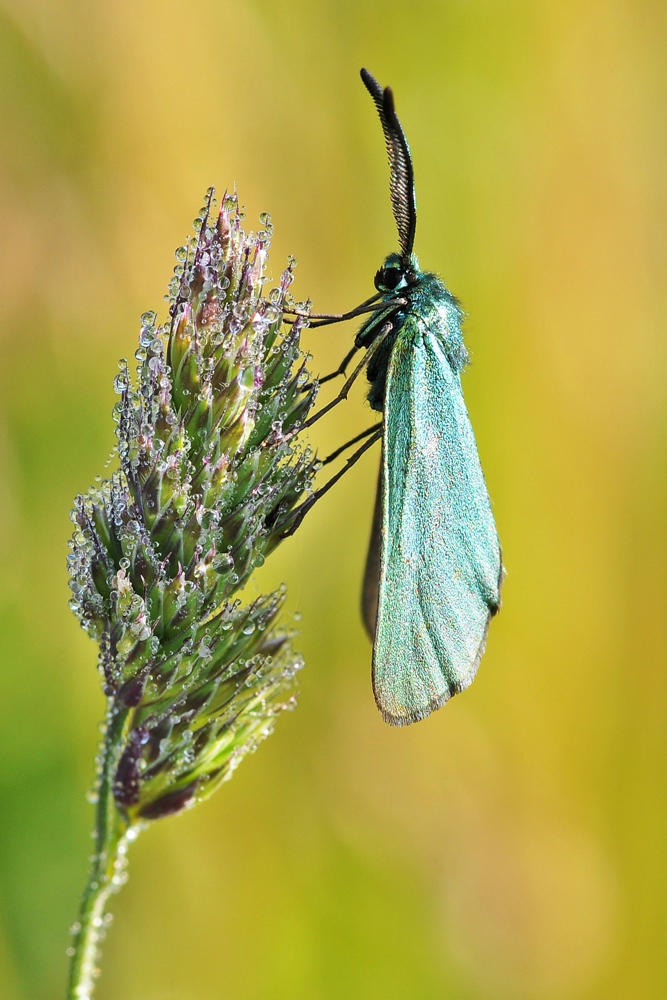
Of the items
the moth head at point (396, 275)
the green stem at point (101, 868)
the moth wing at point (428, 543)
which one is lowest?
the green stem at point (101, 868)

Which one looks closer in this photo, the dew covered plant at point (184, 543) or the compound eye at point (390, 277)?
the dew covered plant at point (184, 543)

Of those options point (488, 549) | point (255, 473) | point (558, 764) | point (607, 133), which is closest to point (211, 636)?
point (255, 473)

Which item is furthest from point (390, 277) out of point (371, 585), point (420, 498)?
point (371, 585)

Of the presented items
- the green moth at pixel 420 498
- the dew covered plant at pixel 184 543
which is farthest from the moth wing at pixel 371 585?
the dew covered plant at pixel 184 543

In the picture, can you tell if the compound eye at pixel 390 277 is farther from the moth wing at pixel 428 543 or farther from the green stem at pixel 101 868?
the green stem at pixel 101 868

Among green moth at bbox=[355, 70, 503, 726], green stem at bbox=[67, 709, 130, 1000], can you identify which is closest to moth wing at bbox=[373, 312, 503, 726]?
green moth at bbox=[355, 70, 503, 726]

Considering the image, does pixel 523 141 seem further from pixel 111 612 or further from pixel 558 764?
pixel 111 612

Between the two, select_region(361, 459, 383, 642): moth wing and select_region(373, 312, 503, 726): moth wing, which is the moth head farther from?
select_region(361, 459, 383, 642): moth wing
